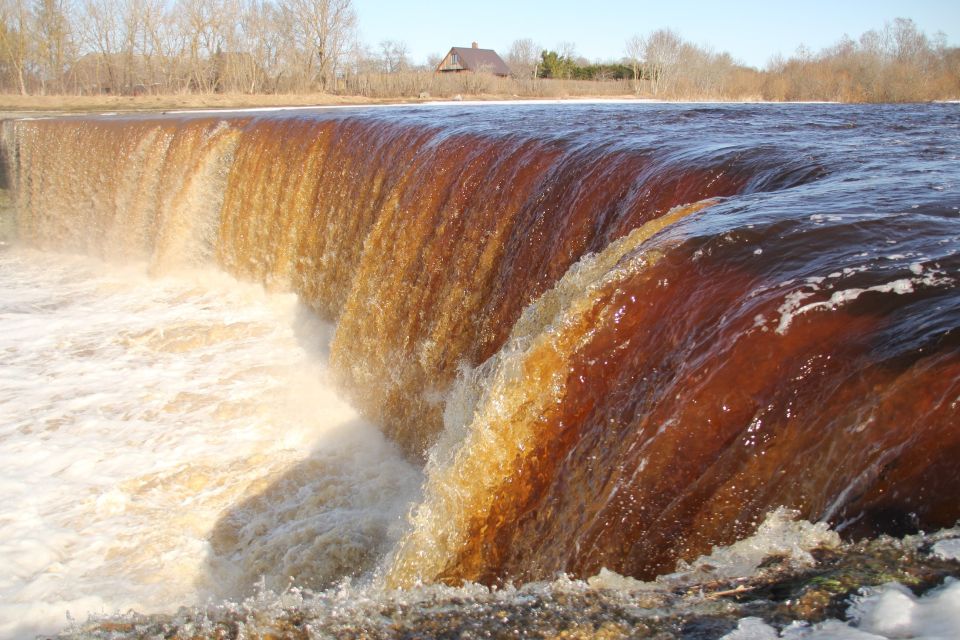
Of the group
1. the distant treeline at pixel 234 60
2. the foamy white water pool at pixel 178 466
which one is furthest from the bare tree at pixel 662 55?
the foamy white water pool at pixel 178 466

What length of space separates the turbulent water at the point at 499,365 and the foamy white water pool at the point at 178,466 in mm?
25

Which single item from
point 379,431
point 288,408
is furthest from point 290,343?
point 379,431

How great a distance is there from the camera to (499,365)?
→ 3.11 m

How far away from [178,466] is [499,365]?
3.35 meters

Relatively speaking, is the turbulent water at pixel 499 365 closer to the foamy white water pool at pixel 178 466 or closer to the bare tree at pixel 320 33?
the foamy white water pool at pixel 178 466

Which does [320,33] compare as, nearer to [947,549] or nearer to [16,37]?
[16,37]

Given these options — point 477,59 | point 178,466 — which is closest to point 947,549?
point 178,466

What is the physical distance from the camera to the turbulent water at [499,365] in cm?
209

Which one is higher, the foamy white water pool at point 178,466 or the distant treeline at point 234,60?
the distant treeline at point 234,60

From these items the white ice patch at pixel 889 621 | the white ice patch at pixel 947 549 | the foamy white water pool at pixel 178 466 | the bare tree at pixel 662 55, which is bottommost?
the foamy white water pool at pixel 178 466

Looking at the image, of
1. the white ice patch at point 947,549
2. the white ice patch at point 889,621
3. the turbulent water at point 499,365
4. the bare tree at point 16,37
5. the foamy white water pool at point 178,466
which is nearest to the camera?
the white ice patch at point 889,621

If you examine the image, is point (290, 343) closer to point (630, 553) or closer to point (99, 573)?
point (99, 573)

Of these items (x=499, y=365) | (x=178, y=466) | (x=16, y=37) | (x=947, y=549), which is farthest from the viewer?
(x=16, y=37)

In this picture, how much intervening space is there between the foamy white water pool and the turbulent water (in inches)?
1.0
